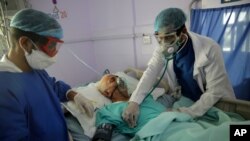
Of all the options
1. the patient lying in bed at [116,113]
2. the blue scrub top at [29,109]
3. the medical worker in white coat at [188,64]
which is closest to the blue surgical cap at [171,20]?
the medical worker in white coat at [188,64]

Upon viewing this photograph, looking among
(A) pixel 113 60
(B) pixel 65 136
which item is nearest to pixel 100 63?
(A) pixel 113 60

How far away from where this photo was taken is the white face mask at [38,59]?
42.1 inches

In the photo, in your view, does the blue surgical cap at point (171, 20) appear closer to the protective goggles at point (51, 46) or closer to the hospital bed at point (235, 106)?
the hospital bed at point (235, 106)

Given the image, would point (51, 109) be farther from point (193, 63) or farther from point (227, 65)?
point (227, 65)

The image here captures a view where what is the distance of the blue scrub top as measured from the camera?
0.89 m

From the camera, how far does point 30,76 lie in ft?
3.68

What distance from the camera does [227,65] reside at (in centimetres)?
197

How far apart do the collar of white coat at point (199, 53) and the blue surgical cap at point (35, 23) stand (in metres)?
0.93

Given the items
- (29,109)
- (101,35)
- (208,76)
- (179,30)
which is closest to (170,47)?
(179,30)

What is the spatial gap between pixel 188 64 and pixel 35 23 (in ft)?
3.46

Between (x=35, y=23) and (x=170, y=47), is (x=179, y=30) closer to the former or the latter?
(x=170, y=47)

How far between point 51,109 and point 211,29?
5.16ft

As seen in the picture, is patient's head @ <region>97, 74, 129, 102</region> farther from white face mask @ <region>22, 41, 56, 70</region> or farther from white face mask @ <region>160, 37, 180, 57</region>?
white face mask @ <region>22, 41, 56, 70</region>

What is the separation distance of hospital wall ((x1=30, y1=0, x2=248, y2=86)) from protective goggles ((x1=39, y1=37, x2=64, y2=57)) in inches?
62.1
